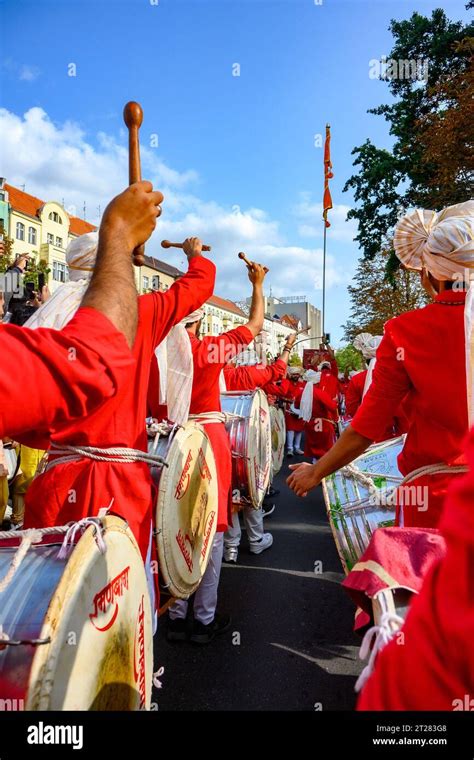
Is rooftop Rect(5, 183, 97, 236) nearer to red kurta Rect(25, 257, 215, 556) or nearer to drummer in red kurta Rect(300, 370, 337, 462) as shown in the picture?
drummer in red kurta Rect(300, 370, 337, 462)

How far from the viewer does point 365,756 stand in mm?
1026

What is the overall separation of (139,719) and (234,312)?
2971 inches

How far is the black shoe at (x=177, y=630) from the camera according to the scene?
3752mm

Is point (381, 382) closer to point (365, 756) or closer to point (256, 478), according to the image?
point (365, 756)

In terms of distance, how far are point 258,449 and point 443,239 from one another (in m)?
4.07

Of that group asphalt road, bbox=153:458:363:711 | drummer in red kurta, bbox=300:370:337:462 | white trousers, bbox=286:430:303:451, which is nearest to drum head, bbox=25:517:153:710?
asphalt road, bbox=153:458:363:711

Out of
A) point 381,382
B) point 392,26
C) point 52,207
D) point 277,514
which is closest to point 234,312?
point 52,207

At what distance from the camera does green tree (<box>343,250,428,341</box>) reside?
804 inches

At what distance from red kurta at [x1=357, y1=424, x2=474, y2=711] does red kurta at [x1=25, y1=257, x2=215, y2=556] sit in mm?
1531

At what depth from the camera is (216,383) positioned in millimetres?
3949

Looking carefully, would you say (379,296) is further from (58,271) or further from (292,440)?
(58,271)

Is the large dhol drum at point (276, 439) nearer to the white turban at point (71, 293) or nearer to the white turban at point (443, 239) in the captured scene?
the white turban at point (443, 239)

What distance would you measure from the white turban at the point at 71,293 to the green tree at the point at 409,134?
13014 millimetres

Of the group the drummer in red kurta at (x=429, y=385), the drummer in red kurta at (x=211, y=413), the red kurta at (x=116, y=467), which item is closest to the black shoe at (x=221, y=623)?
the drummer in red kurta at (x=211, y=413)
